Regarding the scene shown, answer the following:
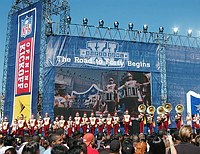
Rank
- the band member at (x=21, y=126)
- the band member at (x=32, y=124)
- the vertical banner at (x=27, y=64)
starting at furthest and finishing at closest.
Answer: the vertical banner at (x=27, y=64) < the band member at (x=21, y=126) < the band member at (x=32, y=124)

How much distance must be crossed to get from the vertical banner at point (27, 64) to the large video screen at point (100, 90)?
4.67 ft

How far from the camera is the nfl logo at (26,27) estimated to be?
1919cm

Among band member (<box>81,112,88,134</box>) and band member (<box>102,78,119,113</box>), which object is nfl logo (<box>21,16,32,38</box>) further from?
band member (<box>81,112,88,134</box>)

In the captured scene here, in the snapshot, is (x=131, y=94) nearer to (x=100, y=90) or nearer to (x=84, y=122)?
(x=100, y=90)

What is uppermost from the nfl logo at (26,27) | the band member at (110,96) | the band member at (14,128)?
the nfl logo at (26,27)

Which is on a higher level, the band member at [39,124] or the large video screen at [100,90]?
the large video screen at [100,90]

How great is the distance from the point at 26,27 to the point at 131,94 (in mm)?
7896

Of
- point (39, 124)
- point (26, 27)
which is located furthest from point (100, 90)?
point (26, 27)

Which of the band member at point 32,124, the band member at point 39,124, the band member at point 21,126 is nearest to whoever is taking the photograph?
the band member at point 39,124

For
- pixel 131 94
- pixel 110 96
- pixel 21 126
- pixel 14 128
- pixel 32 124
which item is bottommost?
pixel 14 128

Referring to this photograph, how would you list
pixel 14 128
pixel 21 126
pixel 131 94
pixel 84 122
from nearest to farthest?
pixel 84 122, pixel 21 126, pixel 14 128, pixel 131 94

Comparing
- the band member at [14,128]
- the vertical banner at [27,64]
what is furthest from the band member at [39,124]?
the band member at [14,128]

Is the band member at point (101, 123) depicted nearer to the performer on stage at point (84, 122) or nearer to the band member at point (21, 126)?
the performer on stage at point (84, 122)

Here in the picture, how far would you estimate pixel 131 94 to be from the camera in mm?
18953
